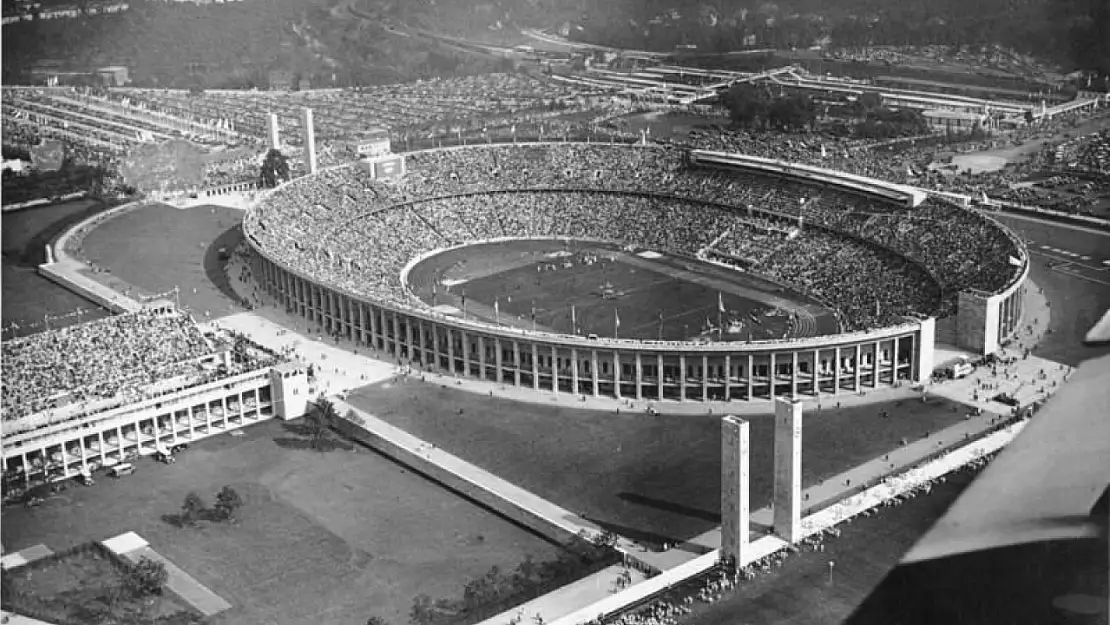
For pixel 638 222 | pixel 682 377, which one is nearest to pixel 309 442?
pixel 682 377

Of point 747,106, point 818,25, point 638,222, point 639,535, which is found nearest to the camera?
point 639,535

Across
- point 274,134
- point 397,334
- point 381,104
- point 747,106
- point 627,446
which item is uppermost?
point 747,106

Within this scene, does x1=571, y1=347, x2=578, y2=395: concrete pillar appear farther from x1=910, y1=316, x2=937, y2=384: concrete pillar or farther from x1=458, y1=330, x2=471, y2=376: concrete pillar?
x1=910, y1=316, x2=937, y2=384: concrete pillar

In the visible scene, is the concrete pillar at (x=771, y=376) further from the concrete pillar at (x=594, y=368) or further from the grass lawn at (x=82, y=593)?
the grass lawn at (x=82, y=593)

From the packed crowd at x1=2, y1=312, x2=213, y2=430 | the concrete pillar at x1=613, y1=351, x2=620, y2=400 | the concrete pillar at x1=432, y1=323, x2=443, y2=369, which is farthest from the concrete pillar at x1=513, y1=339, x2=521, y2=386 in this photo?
the packed crowd at x1=2, y1=312, x2=213, y2=430

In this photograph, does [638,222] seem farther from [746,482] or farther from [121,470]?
[746,482]

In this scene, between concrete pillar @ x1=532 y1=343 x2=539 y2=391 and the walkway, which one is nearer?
the walkway
